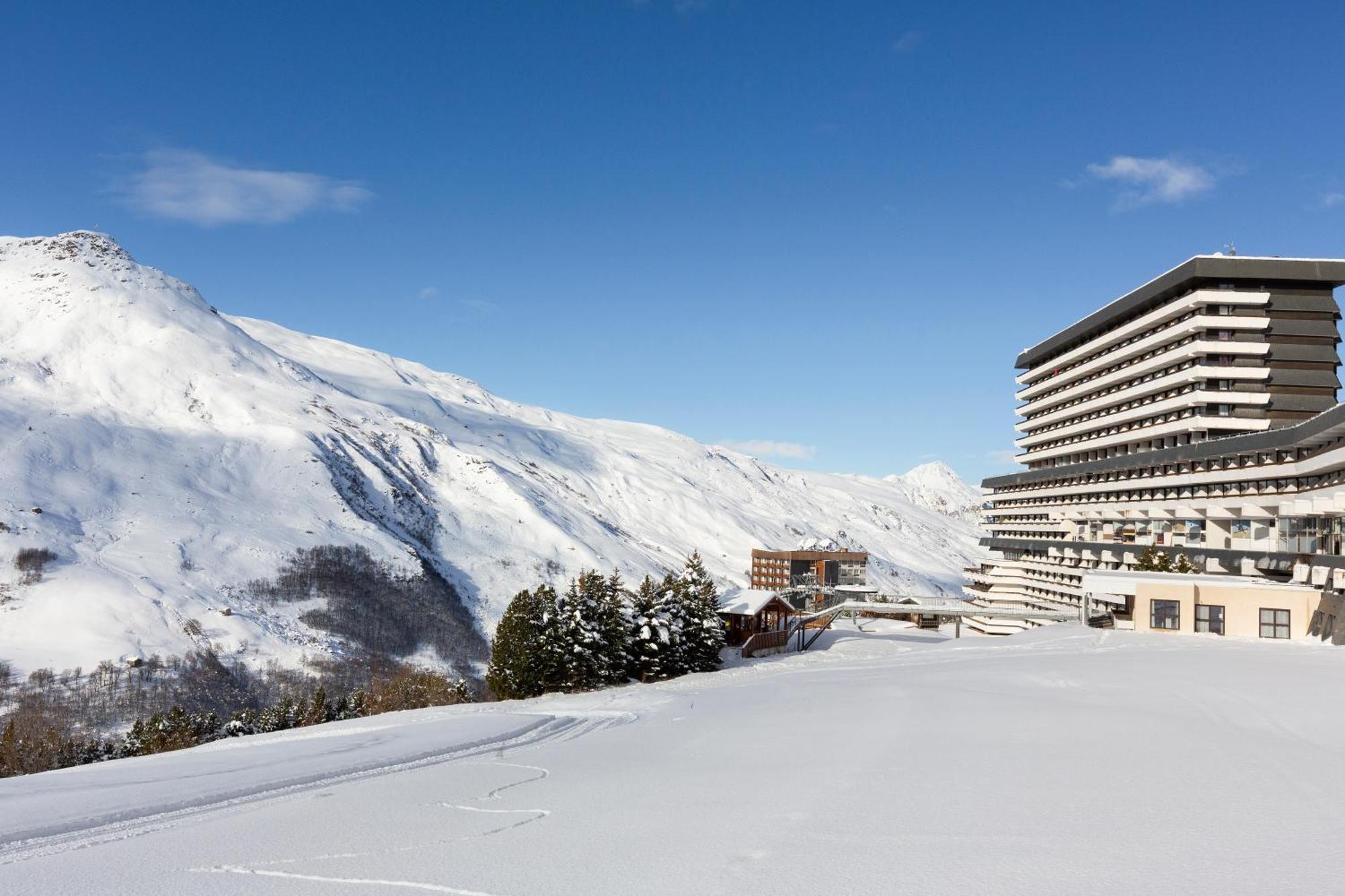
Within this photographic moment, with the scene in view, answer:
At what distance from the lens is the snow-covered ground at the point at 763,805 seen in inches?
239

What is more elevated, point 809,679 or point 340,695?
point 809,679

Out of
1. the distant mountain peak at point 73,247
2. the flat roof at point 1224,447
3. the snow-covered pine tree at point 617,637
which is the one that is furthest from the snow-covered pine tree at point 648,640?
the distant mountain peak at point 73,247

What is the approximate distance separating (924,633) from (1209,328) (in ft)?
100

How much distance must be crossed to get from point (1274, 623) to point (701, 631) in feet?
81.7

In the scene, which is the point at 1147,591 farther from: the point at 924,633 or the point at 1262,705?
the point at 1262,705

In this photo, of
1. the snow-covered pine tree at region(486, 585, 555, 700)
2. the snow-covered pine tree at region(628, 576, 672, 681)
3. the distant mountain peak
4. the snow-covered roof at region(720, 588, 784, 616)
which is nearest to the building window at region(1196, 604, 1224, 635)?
the snow-covered roof at region(720, 588, 784, 616)

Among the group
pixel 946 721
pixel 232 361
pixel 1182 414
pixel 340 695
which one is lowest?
pixel 340 695

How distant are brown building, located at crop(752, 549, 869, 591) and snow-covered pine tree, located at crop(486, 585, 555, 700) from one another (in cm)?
4275

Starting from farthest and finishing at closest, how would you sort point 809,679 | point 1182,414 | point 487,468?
point 487,468 < point 1182,414 < point 809,679

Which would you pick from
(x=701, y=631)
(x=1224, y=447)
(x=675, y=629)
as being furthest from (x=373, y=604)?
(x=1224, y=447)

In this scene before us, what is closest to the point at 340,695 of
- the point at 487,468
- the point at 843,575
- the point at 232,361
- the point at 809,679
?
the point at 843,575

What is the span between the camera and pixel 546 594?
37.7 meters

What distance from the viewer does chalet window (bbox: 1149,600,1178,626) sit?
118 feet

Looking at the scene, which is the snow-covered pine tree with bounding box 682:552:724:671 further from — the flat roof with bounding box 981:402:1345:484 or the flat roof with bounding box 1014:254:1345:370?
the flat roof with bounding box 1014:254:1345:370
